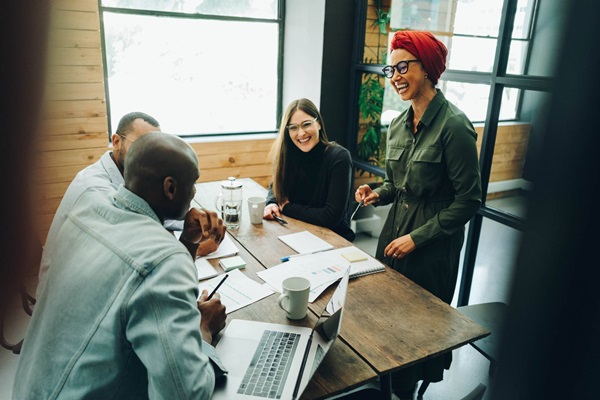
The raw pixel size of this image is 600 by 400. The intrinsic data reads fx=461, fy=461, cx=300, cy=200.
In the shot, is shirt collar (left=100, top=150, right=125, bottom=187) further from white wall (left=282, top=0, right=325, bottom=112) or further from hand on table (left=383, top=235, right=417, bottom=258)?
white wall (left=282, top=0, right=325, bottom=112)

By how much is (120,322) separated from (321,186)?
1.63 metres

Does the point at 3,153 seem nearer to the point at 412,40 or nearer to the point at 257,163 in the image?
the point at 412,40

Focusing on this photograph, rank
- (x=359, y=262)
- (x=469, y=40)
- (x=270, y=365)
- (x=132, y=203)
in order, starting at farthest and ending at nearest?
(x=469, y=40)
(x=359, y=262)
(x=270, y=365)
(x=132, y=203)

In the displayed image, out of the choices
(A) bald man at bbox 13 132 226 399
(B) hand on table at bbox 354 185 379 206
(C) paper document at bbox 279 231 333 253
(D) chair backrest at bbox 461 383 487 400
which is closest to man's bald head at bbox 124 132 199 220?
(A) bald man at bbox 13 132 226 399

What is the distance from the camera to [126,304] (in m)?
0.94

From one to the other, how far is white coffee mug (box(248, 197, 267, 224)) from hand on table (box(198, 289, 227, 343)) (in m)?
0.95

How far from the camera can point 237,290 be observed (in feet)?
5.37

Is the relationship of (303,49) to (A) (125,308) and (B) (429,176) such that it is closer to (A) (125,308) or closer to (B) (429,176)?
(B) (429,176)

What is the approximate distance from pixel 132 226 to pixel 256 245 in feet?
3.35

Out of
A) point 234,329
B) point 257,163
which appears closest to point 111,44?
point 257,163

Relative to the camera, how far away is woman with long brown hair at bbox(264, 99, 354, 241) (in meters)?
2.39

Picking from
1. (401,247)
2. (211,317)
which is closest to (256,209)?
(401,247)

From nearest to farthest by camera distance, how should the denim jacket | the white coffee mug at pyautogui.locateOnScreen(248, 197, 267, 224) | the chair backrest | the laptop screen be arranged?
1. the chair backrest
2. the denim jacket
3. the laptop screen
4. the white coffee mug at pyautogui.locateOnScreen(248, 197, 267, 224)

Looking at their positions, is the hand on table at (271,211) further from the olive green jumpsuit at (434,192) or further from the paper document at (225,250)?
the olive green jumpsuit at (434,192)
